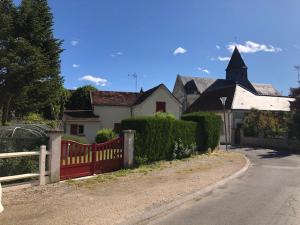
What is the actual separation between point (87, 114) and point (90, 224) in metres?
33.6

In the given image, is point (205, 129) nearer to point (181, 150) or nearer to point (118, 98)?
point (181, 150)

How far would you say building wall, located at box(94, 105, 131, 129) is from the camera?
130 feet

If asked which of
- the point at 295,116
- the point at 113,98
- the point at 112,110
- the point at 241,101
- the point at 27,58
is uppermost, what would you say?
the point at 27,58

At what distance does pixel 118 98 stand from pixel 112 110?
8.13 ft

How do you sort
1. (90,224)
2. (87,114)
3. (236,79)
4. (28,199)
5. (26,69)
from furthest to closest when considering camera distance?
(236,79) < (87,114) < (26,69) < (28,199) < (90,224)

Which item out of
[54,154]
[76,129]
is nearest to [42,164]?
[54,154]

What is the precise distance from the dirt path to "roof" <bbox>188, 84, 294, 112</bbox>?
25830 millimetres

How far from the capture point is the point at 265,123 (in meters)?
33.4

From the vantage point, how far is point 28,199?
8836 millimetres

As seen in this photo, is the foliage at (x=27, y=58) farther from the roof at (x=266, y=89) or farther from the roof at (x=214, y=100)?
the roof at (x=266, y=89)

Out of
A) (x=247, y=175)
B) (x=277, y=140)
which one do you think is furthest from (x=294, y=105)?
(x=247, y=175)

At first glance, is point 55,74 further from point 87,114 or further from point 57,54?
point 87,114

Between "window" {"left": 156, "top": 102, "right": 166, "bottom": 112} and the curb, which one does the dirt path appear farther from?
"window" {"left": 156, "top": 102, "right": 166, "bottom": 112}

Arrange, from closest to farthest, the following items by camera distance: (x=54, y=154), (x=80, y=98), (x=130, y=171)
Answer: (x=54, y=154) → (x=130, y=171) → (x=80, y=98)
